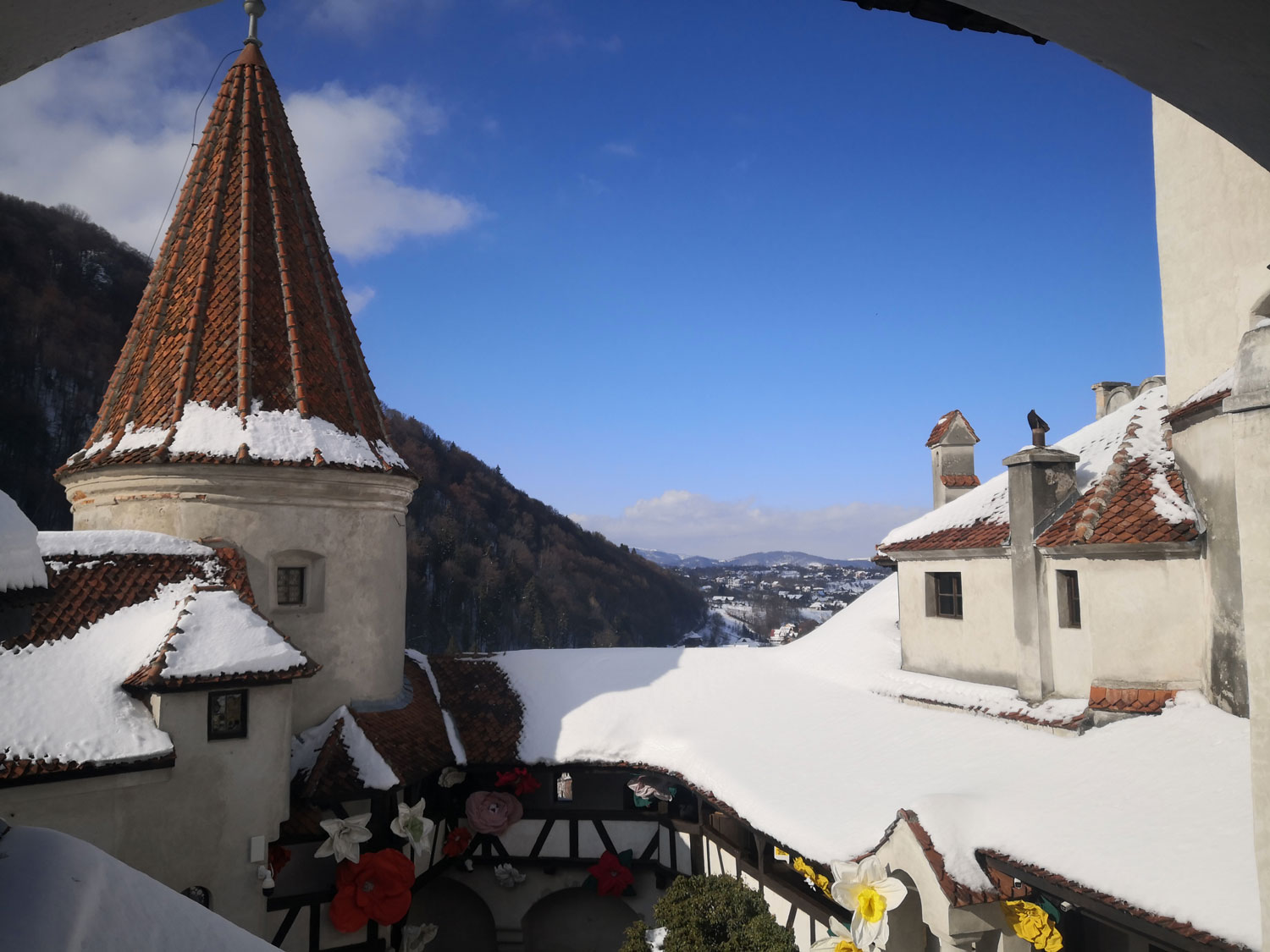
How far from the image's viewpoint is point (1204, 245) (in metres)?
10.0

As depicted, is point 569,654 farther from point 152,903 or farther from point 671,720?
point 152,903

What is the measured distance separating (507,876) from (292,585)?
228 inches

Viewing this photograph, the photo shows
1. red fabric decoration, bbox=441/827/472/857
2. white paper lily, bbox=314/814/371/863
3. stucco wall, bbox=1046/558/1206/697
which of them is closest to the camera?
stucco wall, bbox=1046/558/1206/697

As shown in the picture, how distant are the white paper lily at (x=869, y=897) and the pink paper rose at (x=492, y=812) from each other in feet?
21.6

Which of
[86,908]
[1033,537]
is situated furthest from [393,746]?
[86,908]

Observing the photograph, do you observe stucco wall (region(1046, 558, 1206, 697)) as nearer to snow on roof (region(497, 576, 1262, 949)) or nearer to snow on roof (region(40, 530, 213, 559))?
snow on roof (region(497, 576, 1262, 949))

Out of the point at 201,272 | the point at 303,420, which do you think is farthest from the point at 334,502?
the point at 201,272

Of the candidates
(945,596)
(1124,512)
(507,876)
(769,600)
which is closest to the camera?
(1124,512)

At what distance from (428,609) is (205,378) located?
4340 cm

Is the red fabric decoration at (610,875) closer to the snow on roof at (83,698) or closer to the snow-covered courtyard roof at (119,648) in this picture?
the snow-covered courtyard roof at (119,648)

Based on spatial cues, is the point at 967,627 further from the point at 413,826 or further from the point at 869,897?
the point at 413,826

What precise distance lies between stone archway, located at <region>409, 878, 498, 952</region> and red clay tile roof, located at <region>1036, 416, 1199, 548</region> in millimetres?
10987

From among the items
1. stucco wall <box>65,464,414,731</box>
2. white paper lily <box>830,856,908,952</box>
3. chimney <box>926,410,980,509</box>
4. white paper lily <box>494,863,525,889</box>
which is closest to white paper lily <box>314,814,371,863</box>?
stucco wall <box>65,464,414,731</box>

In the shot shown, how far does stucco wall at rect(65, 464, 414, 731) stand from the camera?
1159 centimetres
